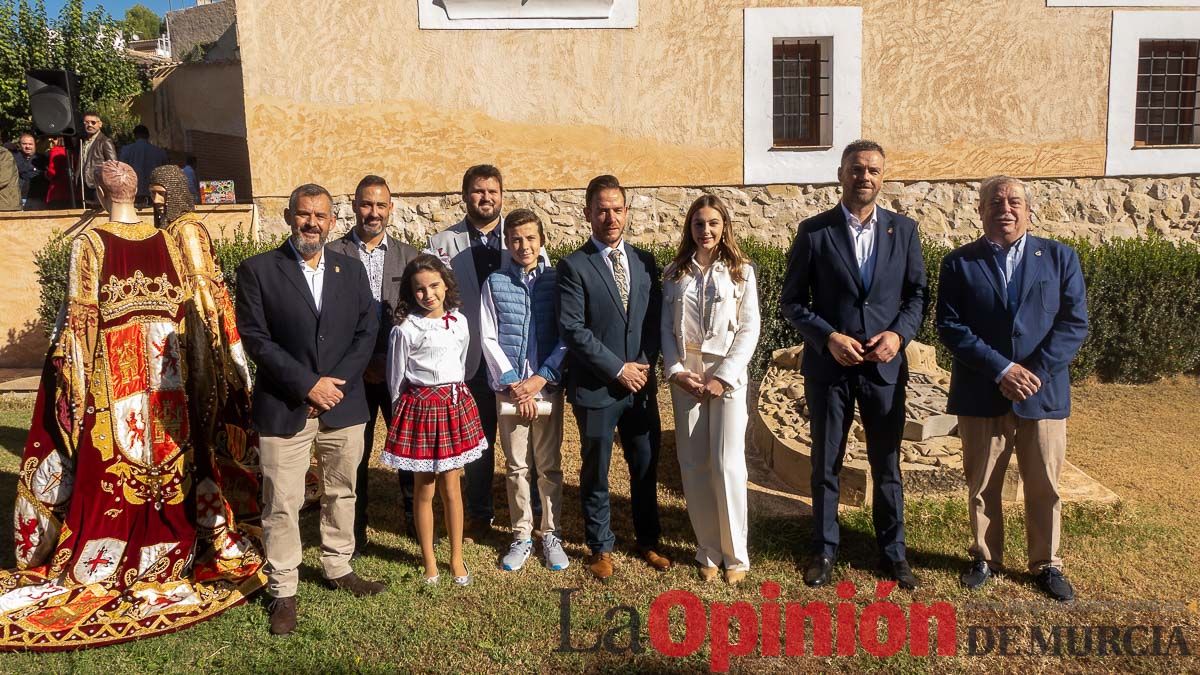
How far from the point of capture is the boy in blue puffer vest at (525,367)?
14.7ft

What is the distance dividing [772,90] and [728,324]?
6.85m

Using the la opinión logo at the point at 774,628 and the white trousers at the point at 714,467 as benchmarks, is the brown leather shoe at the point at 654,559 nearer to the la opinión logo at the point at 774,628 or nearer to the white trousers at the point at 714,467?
the white trousers at the point at 714,467

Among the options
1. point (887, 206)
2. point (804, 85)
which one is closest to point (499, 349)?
point (887, 206)

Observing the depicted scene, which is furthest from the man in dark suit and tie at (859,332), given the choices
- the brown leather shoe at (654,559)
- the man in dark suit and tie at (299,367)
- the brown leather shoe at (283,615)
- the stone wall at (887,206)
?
the stone wall at (887,206)

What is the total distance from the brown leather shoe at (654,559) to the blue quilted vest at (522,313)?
1.04m

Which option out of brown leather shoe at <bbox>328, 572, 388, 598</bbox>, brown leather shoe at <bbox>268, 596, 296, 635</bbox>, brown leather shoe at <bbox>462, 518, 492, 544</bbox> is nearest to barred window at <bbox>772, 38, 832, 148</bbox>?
brown leather shoe at <bbox>462, 518, 492, 544</bbox>

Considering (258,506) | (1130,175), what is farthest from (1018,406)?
(1130,175)

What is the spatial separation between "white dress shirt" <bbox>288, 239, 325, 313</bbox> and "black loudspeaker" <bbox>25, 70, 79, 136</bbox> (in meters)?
7.12

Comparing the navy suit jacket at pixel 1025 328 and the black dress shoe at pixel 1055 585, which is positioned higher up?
the navy suit jacket at pixel 1025 328

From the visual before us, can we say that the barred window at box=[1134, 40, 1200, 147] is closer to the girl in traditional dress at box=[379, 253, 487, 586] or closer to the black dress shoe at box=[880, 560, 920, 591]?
the black dress shoe at box=[880, 560, 920, 591]

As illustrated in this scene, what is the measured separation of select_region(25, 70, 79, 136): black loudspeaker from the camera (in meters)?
9.36

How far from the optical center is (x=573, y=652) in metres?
3.73

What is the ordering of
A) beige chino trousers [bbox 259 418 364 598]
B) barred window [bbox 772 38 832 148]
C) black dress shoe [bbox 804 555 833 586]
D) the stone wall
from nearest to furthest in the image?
beige chino trousers [bbox 259 418 364 598] < black dress shoe [bbox 804 555 833 586] < the stone wall < barred window [bbox 772 38 832 148]

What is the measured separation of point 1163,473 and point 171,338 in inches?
250
